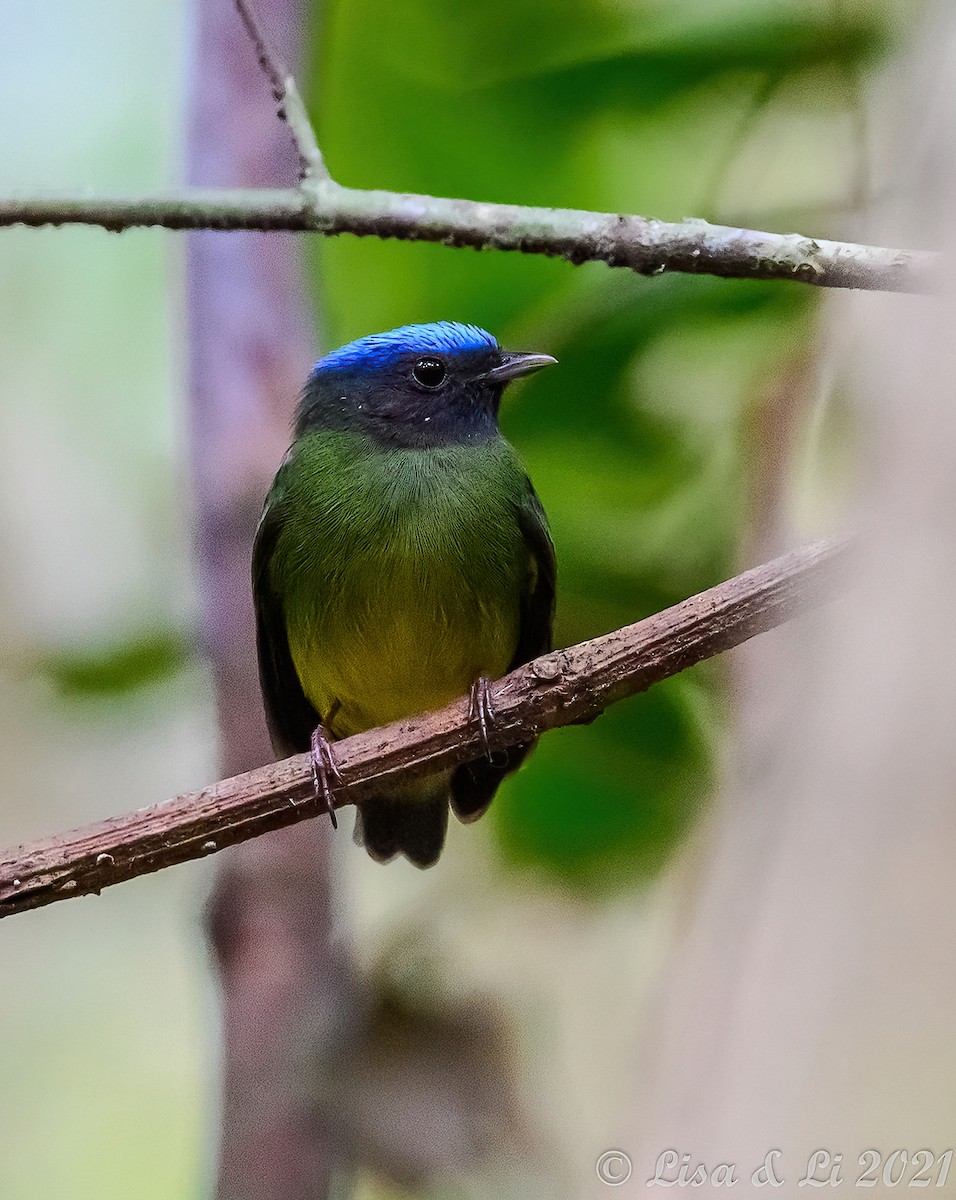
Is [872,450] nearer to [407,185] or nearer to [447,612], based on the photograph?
[447,612]

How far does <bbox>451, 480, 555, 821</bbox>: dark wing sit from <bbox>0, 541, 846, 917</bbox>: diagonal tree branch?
0.37m

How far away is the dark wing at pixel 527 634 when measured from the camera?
81.7 inches

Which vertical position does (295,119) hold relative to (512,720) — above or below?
above

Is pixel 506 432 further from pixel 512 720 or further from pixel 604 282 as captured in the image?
pixel 512 720

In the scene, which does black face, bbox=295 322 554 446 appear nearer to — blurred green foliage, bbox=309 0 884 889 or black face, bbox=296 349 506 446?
black face, bbox=296 349 506 446

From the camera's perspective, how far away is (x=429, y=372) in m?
2.10

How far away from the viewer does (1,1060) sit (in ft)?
6.97

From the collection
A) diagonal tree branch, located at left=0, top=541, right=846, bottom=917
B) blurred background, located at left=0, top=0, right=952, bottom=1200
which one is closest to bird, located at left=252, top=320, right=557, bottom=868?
blurred background, located at left=0, top=0, right=952, bottom=1200

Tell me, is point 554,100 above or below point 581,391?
above

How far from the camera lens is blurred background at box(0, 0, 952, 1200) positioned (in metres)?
2.01

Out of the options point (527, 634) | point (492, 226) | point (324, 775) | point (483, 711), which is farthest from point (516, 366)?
point (324, 775)

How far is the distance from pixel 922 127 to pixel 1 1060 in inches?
79.4

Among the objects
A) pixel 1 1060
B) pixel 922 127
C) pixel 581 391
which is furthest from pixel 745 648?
pixel 1 1060

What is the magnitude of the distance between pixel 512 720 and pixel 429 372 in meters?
0.72
